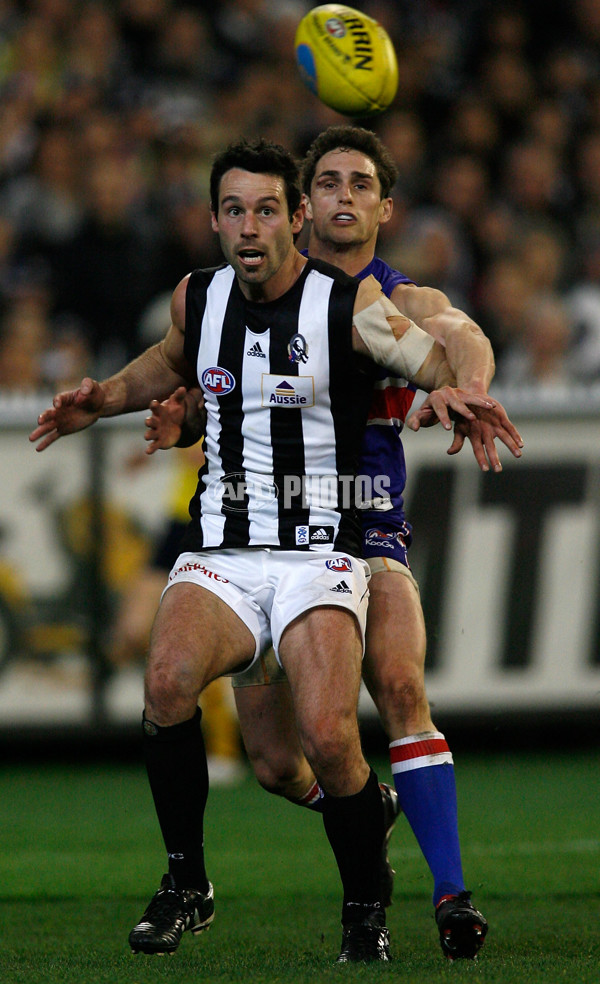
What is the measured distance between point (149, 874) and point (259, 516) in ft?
6.84

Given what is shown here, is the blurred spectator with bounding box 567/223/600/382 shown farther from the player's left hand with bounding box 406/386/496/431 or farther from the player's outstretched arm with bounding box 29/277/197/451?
the player's left hand with bounding box 406/386/496/431

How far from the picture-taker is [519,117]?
10.7m

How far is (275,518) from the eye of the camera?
4164 millimetres

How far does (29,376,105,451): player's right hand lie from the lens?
4.34 m

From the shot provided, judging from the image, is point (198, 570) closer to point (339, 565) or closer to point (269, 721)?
point (339, 565)

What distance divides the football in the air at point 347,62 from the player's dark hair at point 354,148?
515 mm

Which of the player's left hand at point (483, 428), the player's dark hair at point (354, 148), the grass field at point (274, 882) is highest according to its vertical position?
the player's dark hair at point (354, 148)

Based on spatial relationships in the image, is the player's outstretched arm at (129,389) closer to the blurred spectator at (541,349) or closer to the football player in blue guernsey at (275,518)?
the football player in blue guernsey at (275,518)

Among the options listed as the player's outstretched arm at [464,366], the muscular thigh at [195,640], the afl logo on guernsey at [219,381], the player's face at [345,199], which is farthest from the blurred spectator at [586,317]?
the muscular thigh at [195,640]

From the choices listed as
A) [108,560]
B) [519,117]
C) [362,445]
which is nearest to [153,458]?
[108,560]

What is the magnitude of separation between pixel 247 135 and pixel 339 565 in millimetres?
6398

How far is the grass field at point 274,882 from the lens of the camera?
3.74 metres

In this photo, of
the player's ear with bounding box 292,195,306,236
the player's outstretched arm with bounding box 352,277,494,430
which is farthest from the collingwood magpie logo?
the player's ear with bounding box 292,195,306,236

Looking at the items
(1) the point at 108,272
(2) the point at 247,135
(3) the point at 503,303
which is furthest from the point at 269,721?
(2) the point at 247,135
